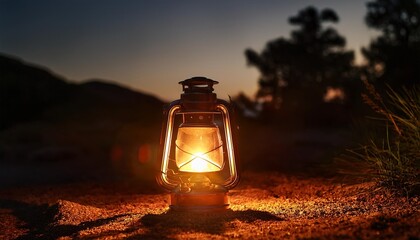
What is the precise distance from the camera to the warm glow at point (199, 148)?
5648 mm

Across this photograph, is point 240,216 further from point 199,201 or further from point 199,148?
point 199,148

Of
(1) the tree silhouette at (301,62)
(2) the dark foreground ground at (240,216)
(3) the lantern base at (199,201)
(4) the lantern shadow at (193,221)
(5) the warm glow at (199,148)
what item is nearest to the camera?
(2) the dark foreground ground at (240,216)

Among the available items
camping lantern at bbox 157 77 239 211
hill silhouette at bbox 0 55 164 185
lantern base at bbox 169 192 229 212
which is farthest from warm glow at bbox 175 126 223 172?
hill silhouette at bbox 0 55 164 185

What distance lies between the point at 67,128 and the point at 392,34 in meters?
11.5

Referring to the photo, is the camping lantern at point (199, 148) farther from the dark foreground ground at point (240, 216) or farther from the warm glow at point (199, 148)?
the dark foreground ground at point (240, 216)

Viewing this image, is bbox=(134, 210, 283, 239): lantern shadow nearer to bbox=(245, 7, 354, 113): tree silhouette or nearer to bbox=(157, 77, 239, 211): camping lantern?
bbox=(157, 77, 239, 211): camping lantern

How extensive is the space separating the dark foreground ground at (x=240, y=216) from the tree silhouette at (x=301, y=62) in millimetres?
15277

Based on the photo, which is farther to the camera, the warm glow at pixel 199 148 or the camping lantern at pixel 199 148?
the warm glow at pixel 199 148

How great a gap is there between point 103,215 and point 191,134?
1.24m

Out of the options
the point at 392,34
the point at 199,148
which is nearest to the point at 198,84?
the point at 199,148

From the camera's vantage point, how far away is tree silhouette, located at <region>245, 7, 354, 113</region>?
23.0 meters

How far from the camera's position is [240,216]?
536 cm

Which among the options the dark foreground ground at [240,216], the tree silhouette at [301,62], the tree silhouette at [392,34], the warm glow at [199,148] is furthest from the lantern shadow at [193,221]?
the tree silhouette at [301,62]

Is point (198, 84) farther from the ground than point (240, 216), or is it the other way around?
point (198, 84)
